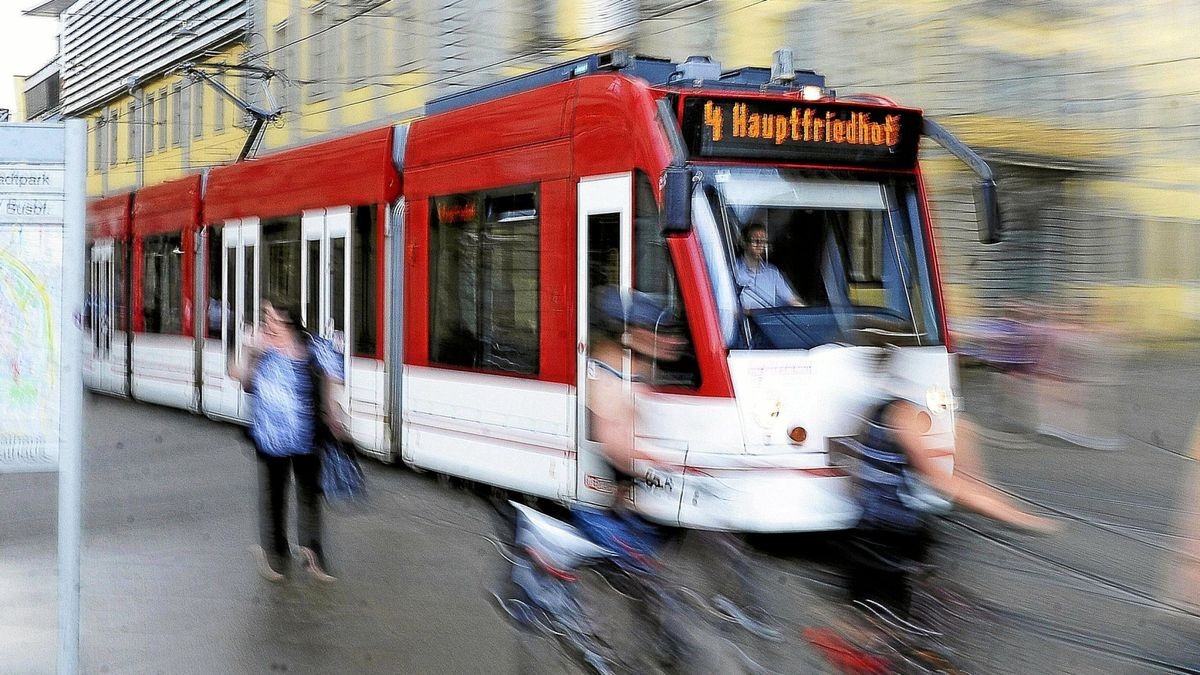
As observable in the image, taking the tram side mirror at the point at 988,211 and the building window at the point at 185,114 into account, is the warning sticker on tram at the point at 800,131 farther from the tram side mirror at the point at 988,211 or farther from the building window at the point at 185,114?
the building window at the point at 185,114

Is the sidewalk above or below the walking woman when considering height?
below

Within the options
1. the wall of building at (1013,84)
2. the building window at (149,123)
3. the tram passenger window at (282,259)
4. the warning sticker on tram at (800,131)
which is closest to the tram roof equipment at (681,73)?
the warning sticker on tram at (800,131)

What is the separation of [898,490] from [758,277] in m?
2.86

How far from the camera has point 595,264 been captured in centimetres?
885

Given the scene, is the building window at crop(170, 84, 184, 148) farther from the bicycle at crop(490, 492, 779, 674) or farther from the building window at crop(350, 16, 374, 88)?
the bicycle at crop(490, 492, 779, 674)

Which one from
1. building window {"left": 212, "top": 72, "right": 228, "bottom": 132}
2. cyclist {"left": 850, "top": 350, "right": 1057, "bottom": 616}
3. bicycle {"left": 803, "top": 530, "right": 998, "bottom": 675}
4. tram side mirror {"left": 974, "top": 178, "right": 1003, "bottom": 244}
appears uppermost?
building window {"left": 212, "top": 72, "right": 228, "bottom": 132}

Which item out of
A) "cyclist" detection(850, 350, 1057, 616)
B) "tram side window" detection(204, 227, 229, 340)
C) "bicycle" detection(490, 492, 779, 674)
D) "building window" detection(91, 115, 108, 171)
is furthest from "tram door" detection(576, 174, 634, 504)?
"building window" detection(91, 115, 108, 171)

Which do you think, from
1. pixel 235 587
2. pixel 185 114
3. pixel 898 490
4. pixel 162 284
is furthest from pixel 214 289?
pixel 185 114

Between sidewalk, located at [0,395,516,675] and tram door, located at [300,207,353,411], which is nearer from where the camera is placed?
sidewalk, located at [0,395,516,675]

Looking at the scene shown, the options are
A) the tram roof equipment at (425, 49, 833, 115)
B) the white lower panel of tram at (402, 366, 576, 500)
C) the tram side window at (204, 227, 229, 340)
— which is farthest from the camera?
the tram side window at (204, 227, 229, 340)

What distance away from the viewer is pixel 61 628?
547 centimetres

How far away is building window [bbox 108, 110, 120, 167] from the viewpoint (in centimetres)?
4971

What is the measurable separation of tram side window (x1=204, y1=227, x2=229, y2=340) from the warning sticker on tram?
9356 mm

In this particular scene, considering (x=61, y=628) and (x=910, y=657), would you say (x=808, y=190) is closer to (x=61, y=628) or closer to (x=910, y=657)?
(x=910, y=657)
